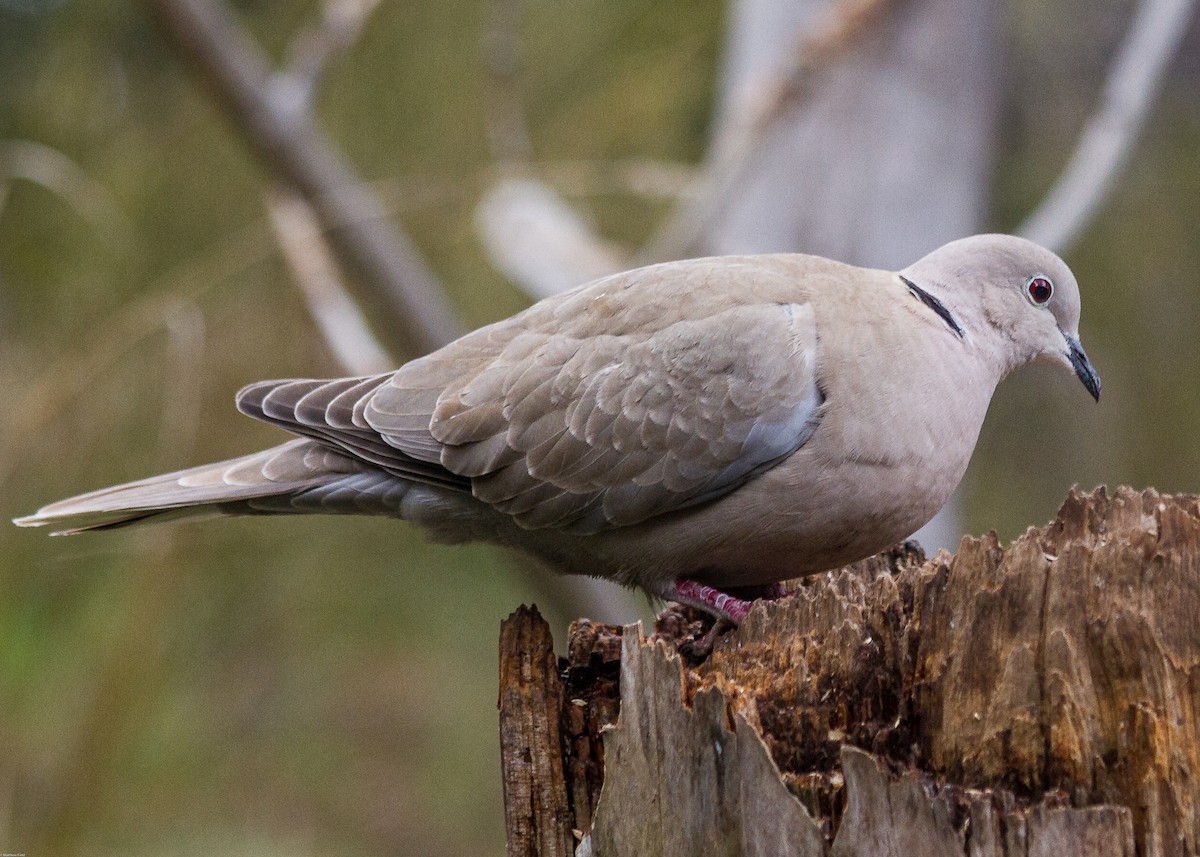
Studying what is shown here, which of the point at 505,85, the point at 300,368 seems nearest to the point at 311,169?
the point at 505,85

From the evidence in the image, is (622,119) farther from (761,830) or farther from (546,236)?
(761,830)

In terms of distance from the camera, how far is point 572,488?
3049 mm

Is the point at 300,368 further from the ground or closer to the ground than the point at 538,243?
closer to the ground

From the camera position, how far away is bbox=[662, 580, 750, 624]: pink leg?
290 centimetres

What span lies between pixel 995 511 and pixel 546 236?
2.89 metres

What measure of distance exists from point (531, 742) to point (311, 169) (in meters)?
3.35

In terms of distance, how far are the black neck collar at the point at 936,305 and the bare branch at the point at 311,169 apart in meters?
2.37

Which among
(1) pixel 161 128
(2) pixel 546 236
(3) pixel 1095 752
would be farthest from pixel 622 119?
(3) pixel 1095 752

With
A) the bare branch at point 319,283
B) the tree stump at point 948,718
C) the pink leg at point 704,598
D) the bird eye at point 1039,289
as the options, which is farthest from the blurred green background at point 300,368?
the tree stump at point 948,718

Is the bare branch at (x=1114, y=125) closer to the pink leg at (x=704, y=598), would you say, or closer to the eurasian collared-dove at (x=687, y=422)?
the eurasian collared-dove at (x=687, y=422)

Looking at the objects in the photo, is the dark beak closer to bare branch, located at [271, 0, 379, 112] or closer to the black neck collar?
the black neck collar

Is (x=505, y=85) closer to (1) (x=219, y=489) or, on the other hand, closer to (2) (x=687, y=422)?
(1) (x=219, y=489)

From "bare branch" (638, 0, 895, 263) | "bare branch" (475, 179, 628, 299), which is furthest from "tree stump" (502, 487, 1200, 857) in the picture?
"bare branch" (475, 179, 628, 299)

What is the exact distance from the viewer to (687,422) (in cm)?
293
